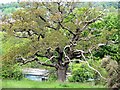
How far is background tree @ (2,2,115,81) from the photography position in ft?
9.43

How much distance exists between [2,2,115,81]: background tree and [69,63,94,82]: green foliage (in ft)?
0.25

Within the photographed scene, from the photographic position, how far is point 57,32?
9.47 ft

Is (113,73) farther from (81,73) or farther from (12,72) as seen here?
(12,72)

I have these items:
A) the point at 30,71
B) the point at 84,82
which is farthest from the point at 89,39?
the point at 30,71

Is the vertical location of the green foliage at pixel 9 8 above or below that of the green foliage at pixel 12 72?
above

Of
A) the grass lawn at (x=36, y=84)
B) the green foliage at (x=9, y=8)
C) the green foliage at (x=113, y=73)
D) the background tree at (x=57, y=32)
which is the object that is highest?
the green foliage at (x=9, y=8)

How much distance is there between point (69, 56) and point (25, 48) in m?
0.37

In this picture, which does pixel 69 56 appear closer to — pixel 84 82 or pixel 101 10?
pixel 84 82

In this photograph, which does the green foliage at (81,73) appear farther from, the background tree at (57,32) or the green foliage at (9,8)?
the green foliage at (9,8)

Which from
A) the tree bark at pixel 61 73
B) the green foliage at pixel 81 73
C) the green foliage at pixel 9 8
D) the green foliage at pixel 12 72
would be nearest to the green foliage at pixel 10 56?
the green foliage at pixel 12 72

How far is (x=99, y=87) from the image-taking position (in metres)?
2.66

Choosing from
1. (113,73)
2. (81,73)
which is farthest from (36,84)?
(113,73)

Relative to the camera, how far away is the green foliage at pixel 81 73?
2.77m

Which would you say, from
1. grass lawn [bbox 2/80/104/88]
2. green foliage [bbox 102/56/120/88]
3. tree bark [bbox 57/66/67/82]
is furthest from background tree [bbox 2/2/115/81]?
green foliage [bbox 102/56/120/88]
